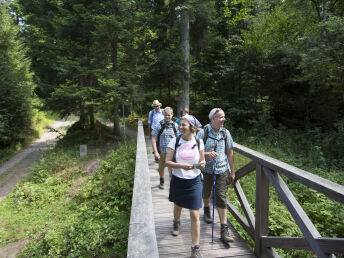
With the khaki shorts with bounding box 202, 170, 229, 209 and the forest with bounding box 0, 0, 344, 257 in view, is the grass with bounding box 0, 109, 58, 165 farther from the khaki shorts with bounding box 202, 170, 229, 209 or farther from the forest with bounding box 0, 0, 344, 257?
the khaki shorts with bounding box 202, 170, 229, 209

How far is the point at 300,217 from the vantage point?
2.32m

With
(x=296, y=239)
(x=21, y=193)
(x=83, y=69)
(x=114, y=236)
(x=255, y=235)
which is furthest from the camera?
(x=83, y=69)

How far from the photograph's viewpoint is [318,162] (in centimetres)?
880

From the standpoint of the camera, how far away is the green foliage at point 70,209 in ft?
15.1

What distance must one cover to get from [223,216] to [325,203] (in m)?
3.36

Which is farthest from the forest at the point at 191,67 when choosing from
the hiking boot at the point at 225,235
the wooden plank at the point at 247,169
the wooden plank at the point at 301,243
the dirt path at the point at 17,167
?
the wooden plank at the point at 301,243

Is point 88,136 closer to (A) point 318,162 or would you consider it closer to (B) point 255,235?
(A) point 318,162

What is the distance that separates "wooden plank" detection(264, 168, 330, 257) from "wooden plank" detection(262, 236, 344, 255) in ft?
0.18

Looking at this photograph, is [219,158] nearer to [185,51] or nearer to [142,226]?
[142,226]

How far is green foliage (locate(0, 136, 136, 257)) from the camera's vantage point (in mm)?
4617

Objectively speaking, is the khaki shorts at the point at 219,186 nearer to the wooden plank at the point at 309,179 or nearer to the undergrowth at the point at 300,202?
the wooden plank at the point at 309,179

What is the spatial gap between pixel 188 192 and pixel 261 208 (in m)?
0.98

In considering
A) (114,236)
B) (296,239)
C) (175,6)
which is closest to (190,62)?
(175,6)

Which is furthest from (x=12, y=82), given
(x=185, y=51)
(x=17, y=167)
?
(x=185, y=51)
